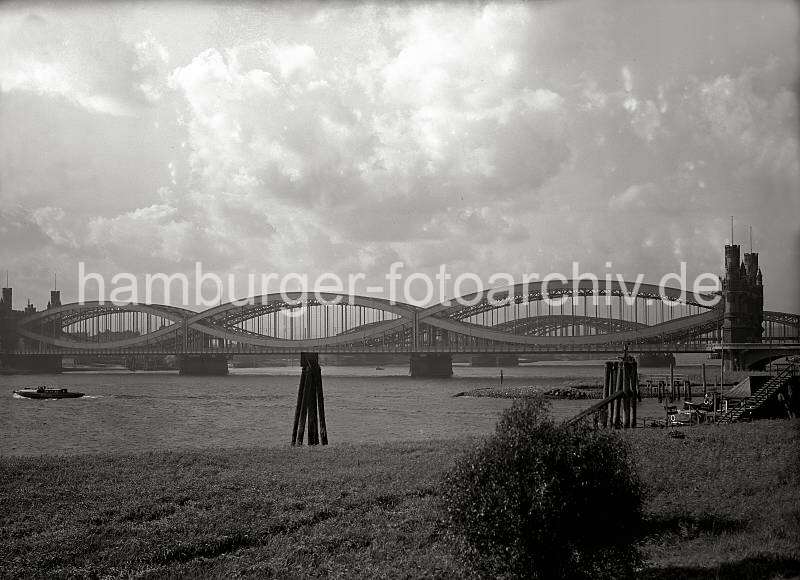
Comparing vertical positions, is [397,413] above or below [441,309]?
below

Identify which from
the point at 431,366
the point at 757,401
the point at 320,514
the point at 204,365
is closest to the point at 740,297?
the point at 431,366

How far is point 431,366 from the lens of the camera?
123 m

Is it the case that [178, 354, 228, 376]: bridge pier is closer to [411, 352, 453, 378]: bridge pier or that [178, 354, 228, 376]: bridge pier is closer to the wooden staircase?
[411, 352, 453, 378]: bridge pier

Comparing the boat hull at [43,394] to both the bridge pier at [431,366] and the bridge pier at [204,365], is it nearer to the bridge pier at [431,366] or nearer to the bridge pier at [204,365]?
the bridge pier at [431,366]

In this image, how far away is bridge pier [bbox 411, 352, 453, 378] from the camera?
122081 mm

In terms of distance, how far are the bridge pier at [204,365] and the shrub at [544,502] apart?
132043 millimetres

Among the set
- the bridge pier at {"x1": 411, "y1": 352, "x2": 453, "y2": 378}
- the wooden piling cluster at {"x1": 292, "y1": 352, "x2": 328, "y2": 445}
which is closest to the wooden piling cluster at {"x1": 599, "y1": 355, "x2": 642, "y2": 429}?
the wooden piling cluster at {"x1": 292, "y1": 352, "x2": 328, "y2": 445}

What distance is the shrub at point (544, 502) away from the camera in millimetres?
10133

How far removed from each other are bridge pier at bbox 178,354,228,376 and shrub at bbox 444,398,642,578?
13204 centimetres

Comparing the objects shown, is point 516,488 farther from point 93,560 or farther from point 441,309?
point 441,309

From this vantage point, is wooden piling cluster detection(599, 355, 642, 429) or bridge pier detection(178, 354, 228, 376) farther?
bridge pier detection(178, 354, 228, 376)

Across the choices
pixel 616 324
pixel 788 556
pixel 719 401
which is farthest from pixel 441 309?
pixel 788 556

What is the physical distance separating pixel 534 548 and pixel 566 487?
89cm

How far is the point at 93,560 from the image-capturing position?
1334cm
